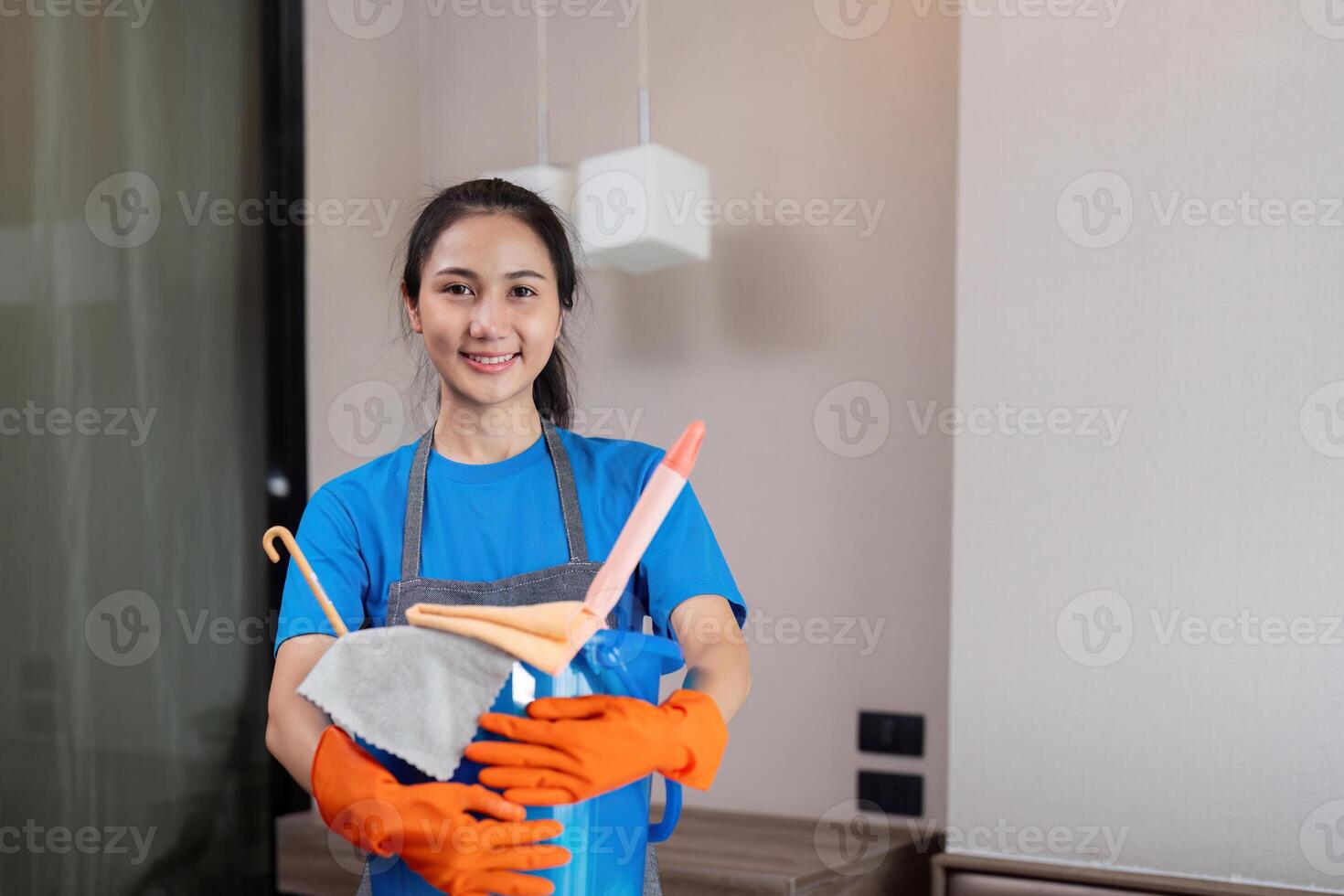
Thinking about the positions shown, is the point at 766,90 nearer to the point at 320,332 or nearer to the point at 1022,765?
the point at 320,332

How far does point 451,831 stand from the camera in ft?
2.66

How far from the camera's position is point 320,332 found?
7.62 feet

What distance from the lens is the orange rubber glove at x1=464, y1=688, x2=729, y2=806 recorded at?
0.81 metres

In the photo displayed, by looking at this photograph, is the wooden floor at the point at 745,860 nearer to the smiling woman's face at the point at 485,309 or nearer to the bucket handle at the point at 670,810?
the bucket handle at the point at 670,810

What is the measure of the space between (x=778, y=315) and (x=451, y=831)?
1469mm

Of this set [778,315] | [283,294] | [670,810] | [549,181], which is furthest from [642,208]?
[670,810]

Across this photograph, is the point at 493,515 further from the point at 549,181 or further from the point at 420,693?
the point at 549,181

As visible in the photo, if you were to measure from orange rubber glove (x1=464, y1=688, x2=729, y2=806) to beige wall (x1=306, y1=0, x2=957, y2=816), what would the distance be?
1.26m

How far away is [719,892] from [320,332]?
4.28 ft

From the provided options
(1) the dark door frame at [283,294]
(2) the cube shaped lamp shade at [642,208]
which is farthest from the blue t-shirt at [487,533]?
(1) the dark door frame at [283,294]

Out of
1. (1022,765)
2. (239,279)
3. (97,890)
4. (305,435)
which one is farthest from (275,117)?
(1022,765)

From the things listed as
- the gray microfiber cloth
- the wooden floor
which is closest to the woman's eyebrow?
the gray microfiber cloth

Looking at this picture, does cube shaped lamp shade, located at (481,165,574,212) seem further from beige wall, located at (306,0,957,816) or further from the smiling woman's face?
the smiling woman's face

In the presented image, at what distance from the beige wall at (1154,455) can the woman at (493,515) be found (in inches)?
29.1
